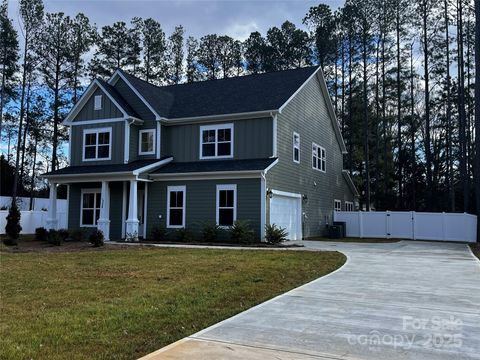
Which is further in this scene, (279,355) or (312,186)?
(312,186)

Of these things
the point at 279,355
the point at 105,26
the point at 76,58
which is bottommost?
the point at 279,355

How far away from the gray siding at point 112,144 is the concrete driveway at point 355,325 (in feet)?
49.8

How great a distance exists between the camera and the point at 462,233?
2391 centimetres

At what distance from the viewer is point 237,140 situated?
68.4ft

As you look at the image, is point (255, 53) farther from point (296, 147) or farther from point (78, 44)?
point (296, 147)

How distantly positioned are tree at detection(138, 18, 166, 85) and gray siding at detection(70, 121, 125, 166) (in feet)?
54.1

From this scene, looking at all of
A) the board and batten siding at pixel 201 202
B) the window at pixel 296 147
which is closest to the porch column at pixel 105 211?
the board and batten siding at pixel 201 202

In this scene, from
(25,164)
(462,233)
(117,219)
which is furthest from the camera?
(25,164)

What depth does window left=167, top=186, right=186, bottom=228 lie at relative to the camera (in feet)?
67.1

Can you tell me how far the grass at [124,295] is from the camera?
16.1 ft

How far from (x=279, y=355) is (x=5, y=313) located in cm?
382

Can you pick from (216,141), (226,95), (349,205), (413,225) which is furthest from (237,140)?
(349,205)

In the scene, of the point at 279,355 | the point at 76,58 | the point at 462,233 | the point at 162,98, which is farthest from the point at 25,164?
the point at 279,355

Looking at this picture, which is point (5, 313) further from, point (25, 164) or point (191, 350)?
point (25, 164)
